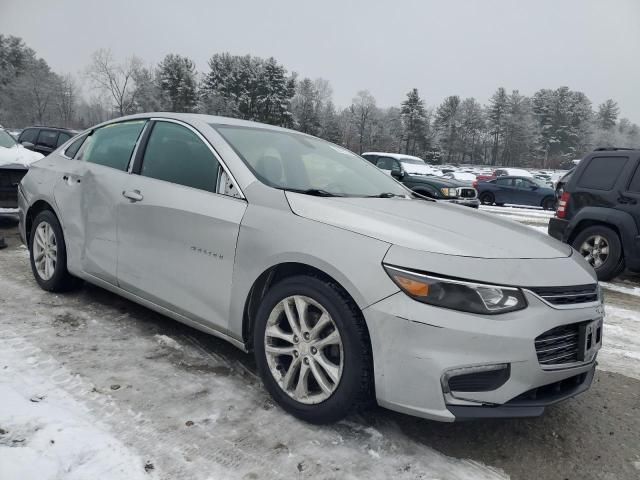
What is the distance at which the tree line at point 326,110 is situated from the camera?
6012cm

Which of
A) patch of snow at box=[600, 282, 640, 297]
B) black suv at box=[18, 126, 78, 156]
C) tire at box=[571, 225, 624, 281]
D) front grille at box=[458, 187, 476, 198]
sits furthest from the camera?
black suv at box=[18, 126, 78, 156]

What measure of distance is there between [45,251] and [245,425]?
111 inches

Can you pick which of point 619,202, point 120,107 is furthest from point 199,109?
point 619,202

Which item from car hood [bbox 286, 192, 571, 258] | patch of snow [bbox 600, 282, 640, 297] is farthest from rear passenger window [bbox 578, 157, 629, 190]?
car hood [bbox 286, 192, 571, 258]

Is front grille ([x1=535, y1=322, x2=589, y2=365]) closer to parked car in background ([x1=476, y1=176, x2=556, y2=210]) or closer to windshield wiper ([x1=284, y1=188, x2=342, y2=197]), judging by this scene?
windshield wiper ([x1=284, y1=188, x2=342, y2=197])

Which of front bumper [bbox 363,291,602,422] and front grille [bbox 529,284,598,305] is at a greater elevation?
front grille [bbox 529,284,598,305]

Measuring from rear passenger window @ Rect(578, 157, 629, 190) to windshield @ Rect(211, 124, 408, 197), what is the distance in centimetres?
395

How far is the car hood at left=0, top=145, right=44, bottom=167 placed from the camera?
A: 6.91 meters

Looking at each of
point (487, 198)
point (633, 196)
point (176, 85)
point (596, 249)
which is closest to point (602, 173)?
point (633, 196)

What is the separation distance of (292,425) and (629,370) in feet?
8.40

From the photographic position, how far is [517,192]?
19.3m

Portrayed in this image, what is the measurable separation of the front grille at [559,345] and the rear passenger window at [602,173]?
4807mm

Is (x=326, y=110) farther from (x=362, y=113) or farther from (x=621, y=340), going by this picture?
(x=621, y=340)

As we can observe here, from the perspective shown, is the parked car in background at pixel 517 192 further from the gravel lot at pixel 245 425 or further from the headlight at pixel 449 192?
the gravel lot at pixel 245 425
